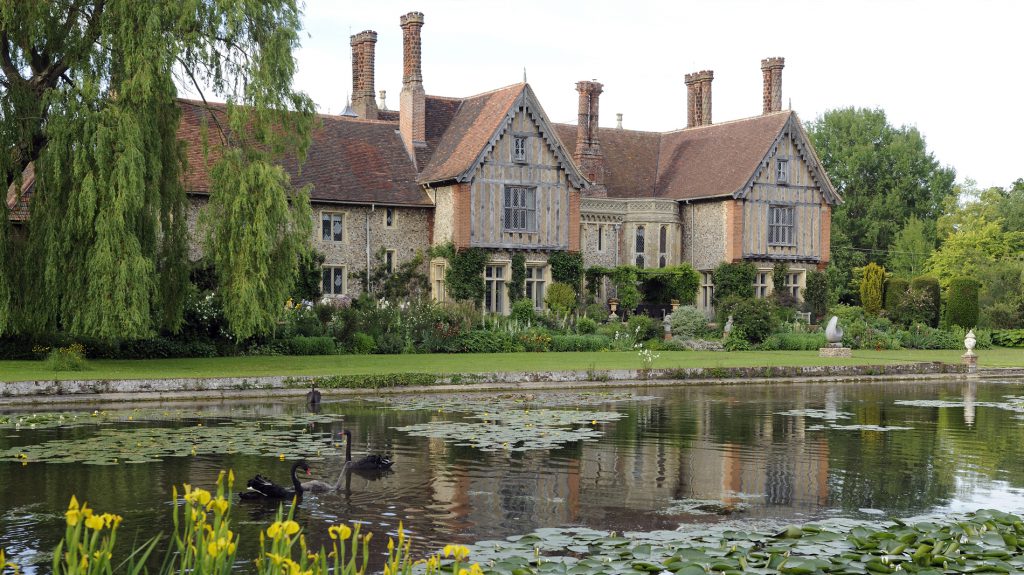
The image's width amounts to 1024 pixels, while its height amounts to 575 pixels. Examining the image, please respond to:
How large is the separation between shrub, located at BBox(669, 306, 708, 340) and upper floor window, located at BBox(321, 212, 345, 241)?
38.2ft

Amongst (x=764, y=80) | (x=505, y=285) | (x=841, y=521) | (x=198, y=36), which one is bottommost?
(x=841, y=521)

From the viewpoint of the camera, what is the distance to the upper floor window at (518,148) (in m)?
40.2

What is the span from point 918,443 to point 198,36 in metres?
17.0

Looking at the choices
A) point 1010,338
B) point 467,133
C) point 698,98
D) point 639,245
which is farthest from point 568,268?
point 1010,338

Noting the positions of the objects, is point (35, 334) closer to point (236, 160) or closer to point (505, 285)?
point (236, 160)

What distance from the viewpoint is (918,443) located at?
16.9m

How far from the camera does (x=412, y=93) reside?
4191 cm

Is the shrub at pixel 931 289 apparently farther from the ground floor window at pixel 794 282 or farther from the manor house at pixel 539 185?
the ground floor window at pixel 794 282

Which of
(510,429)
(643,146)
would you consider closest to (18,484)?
(510,429)

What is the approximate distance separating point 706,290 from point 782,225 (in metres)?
3.95

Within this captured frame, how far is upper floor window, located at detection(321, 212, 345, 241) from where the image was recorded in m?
38.5

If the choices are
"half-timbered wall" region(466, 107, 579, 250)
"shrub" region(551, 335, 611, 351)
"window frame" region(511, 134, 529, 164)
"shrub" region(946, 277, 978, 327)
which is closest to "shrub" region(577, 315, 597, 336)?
"shrub" region(551, 335, 611, 351)

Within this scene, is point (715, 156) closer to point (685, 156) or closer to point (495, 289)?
point (685, 156)

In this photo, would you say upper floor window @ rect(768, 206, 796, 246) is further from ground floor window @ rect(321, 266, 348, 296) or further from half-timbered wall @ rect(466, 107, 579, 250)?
ground floor window @ rect(321, 266, 348, 296)
